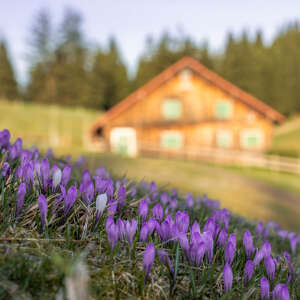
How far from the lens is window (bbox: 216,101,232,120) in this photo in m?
29.6

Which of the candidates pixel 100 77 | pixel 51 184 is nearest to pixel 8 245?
pixel 51 184

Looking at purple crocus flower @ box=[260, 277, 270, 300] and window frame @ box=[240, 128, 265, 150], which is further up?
window frame @ box=[240, 128, 265, 150]

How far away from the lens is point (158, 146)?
97.2 feet

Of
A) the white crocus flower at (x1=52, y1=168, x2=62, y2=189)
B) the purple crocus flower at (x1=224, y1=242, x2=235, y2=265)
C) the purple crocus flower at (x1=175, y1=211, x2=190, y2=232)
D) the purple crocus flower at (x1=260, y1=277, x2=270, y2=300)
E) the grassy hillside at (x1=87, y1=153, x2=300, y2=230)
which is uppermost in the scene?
the white crocus flower at (x1=52, y1=168, x2=62, y2=189)

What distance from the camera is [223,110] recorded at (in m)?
29.7

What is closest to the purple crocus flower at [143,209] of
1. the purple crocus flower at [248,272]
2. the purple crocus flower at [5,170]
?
the purple crocus flower at [248,272]

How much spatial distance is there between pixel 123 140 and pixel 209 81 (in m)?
10.8

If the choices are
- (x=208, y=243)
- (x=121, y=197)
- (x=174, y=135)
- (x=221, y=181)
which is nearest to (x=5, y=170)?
(x=121, y=197)

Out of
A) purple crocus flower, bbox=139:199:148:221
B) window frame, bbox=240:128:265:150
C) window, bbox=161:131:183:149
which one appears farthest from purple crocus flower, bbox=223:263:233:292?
window frame, bbox=240:128:265:150

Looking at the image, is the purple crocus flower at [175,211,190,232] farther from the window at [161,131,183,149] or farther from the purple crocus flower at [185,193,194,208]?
the window at [161,131,183,149]

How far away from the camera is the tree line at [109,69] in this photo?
2500 inches

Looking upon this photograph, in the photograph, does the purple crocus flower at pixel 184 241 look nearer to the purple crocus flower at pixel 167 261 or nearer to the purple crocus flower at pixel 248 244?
the purple crocus flower at pixel 167 261

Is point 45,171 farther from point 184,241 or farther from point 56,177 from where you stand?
point 184,241

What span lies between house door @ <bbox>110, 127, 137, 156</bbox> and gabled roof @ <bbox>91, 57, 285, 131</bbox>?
194cm
